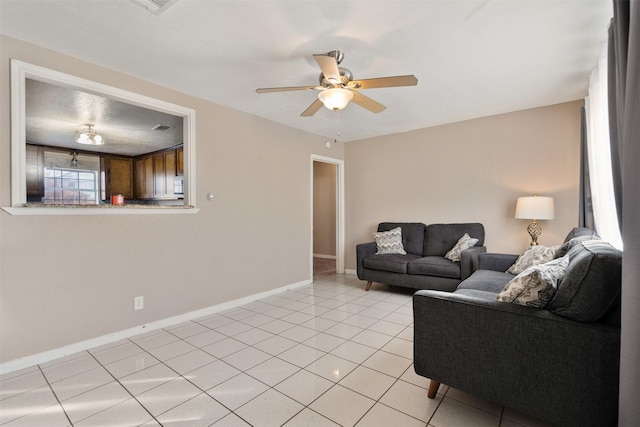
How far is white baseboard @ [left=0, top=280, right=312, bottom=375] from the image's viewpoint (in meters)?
2.21

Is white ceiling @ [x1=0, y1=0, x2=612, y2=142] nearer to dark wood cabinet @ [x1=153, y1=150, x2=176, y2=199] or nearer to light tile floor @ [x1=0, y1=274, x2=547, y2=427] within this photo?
light tile floor @ [x1=0, y1=274, x2=547, y2=427]

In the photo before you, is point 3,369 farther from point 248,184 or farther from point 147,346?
point 248,184

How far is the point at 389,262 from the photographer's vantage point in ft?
13.4

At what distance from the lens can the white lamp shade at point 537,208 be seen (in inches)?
133

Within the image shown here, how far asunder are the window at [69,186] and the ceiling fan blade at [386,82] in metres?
5.16

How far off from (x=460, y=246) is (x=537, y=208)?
37.1 inches

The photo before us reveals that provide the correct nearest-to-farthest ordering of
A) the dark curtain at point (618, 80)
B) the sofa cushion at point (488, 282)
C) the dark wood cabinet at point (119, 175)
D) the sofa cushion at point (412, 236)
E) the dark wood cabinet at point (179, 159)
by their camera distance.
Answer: the dark curtain at point (618, 80)
the sofa cushion at point (488, 282)
the sofa cushion at point (412, 236)
the dark wood cabinet at point (179, 159)
the dark wood cabinet at point (119, 175)

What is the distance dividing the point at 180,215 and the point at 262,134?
60.4 inches

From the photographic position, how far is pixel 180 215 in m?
3.15

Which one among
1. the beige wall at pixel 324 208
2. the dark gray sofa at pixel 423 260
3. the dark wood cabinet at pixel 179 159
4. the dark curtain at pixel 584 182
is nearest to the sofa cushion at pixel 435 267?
the dark gray sofa at pixel 423 260

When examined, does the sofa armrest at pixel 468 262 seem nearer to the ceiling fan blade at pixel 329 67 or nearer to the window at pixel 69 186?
the ceiling fan blade at pixel 329 67

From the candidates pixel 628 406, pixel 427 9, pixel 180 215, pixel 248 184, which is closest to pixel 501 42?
pixel 427 9

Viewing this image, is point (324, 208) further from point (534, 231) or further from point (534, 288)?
point (534, 288)

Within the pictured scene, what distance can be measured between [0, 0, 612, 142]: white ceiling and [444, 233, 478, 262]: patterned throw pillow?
5.80ft
